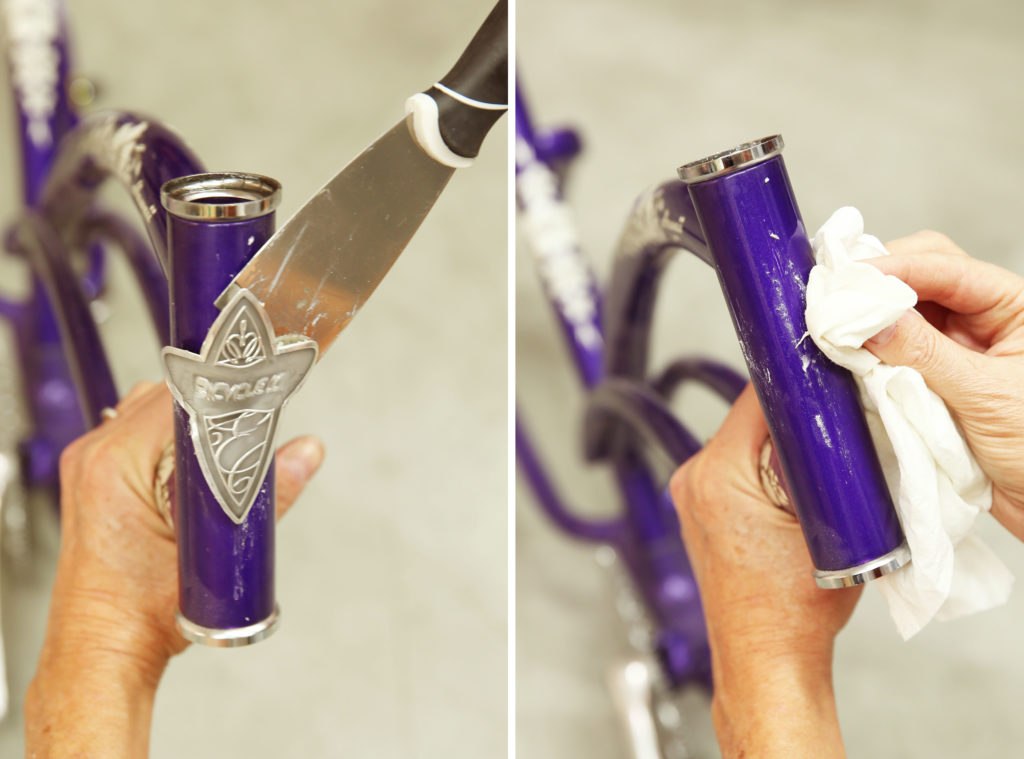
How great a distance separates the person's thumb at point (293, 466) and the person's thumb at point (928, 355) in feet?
0.99

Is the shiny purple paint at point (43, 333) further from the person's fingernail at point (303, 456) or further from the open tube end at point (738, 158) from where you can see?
the open tube end at point (738, 158)

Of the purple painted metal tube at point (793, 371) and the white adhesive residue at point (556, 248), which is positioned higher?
the purple painted metal tube at point (793, 371)

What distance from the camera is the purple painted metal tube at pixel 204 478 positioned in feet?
1.12

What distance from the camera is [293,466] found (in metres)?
0.52

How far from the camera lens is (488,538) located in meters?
0.82

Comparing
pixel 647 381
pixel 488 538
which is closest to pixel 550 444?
pixel 488 538

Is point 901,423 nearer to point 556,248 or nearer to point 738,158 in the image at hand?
point 738,158

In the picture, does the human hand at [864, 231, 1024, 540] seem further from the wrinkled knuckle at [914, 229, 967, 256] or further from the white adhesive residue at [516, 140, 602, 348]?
the white adhesive residue at [516, 140, 602, 348]

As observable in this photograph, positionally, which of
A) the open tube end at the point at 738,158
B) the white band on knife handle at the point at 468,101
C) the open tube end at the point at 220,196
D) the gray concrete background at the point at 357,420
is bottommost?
the gray concrete background at the point at 357,420

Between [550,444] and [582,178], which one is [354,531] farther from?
[582,178]

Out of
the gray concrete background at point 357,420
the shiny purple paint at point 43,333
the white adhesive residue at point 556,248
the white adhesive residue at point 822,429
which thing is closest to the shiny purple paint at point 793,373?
the white adhesive residue at point 822,429

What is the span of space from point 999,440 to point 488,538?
0.51 m

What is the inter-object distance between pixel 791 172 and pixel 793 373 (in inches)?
26.6

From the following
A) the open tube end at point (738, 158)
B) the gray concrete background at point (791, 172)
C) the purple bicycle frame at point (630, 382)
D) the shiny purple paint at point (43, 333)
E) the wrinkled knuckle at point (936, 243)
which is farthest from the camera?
the shiny purple paint at point (43, 333)
